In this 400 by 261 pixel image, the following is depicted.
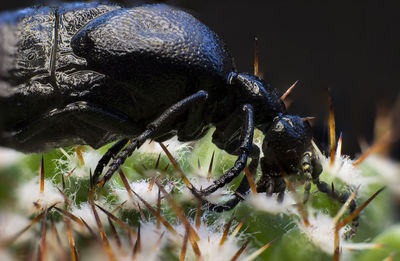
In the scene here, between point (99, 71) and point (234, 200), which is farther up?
point (99, 71)

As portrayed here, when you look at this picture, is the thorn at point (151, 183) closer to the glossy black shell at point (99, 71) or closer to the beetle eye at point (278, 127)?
the glossy black shell at point (99, 71)

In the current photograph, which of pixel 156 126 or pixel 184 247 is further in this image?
→ pixel 156 126

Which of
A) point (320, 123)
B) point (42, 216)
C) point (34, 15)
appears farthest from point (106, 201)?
point (320, 123)

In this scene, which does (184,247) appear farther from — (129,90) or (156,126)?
(129,90)

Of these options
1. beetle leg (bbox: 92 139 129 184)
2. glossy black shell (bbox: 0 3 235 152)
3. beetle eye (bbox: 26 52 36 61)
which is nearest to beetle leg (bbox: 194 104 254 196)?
glossy black shell (bbox: 0 3 235 152)

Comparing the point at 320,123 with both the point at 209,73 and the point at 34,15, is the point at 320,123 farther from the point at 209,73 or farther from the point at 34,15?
the point at 34,15

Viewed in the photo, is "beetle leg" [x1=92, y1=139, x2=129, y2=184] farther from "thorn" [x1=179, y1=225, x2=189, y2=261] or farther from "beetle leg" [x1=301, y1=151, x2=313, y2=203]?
"beetle leg" [x1=301, y1=151, x2=313, y2=203]

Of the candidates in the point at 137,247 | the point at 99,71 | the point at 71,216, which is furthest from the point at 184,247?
the point at 99,71

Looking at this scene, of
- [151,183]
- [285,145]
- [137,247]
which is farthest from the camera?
[285,145]
